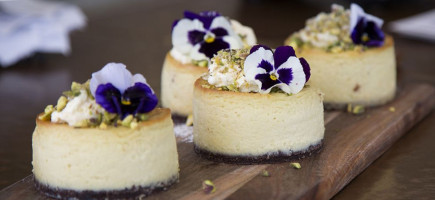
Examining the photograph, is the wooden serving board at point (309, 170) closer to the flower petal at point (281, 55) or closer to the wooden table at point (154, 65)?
the wooden table at point (154, 65)

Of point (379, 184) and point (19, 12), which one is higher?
point (19, 12)

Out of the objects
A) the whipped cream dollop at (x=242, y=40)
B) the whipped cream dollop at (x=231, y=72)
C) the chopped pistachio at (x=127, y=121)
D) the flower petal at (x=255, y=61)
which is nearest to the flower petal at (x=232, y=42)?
the whipped cream dollop at (x=242, y=40)

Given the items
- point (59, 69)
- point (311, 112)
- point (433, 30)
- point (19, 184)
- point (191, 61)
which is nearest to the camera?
point (19, 184)

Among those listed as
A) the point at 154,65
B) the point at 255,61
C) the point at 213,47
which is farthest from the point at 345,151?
the point at 154,65

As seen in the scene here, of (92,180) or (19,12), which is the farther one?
(19,12)

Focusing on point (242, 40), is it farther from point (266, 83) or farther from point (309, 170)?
point (309, 170)

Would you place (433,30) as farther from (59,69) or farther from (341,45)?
(59,69)

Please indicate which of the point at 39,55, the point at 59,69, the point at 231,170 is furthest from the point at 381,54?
the point at 39,55

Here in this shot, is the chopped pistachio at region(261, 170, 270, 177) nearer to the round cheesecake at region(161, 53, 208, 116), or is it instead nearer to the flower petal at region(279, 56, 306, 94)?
the flower petal at region(279, 56, 306, 94)
